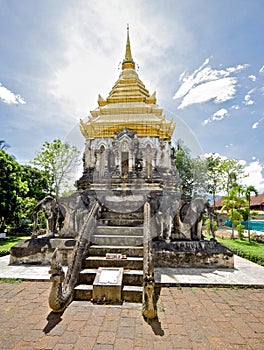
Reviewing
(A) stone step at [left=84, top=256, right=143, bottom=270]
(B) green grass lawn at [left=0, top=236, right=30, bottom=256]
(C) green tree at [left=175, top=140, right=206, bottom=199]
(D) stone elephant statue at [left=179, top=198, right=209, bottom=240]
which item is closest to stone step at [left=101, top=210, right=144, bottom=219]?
(D) stone elephant statue at [left=179, top=198, right=209, bottom=240]

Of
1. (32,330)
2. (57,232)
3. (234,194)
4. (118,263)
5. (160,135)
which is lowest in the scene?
(32,330)

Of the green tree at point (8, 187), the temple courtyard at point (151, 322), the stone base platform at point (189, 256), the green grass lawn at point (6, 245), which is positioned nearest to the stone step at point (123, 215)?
the stone base platform at point (189, 256)

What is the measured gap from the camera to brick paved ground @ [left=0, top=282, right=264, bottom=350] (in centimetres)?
360

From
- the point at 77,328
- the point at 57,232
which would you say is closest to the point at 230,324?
the point at 77,328

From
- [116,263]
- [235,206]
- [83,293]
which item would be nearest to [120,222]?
[116,263]

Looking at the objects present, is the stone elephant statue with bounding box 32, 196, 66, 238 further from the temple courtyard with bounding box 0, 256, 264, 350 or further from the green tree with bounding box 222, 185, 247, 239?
→ the green tree with bounding box 222, 185, 247, 239

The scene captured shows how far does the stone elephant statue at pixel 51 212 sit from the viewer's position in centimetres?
906

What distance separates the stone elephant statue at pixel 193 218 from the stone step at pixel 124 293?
13.9 ft

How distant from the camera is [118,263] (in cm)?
614

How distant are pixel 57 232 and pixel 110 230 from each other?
2637 millimetres

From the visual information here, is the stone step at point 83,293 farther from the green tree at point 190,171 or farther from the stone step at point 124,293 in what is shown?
the green tree at point 190,171

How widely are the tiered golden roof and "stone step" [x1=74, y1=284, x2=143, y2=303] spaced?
1167 centimetres

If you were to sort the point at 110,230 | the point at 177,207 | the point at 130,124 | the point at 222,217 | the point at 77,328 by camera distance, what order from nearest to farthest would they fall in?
the point at 77,328
the point at 110,230
the point at 177,207
the point at 130,124
the point at 222,217

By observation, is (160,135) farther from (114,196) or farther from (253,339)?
(253,339)
